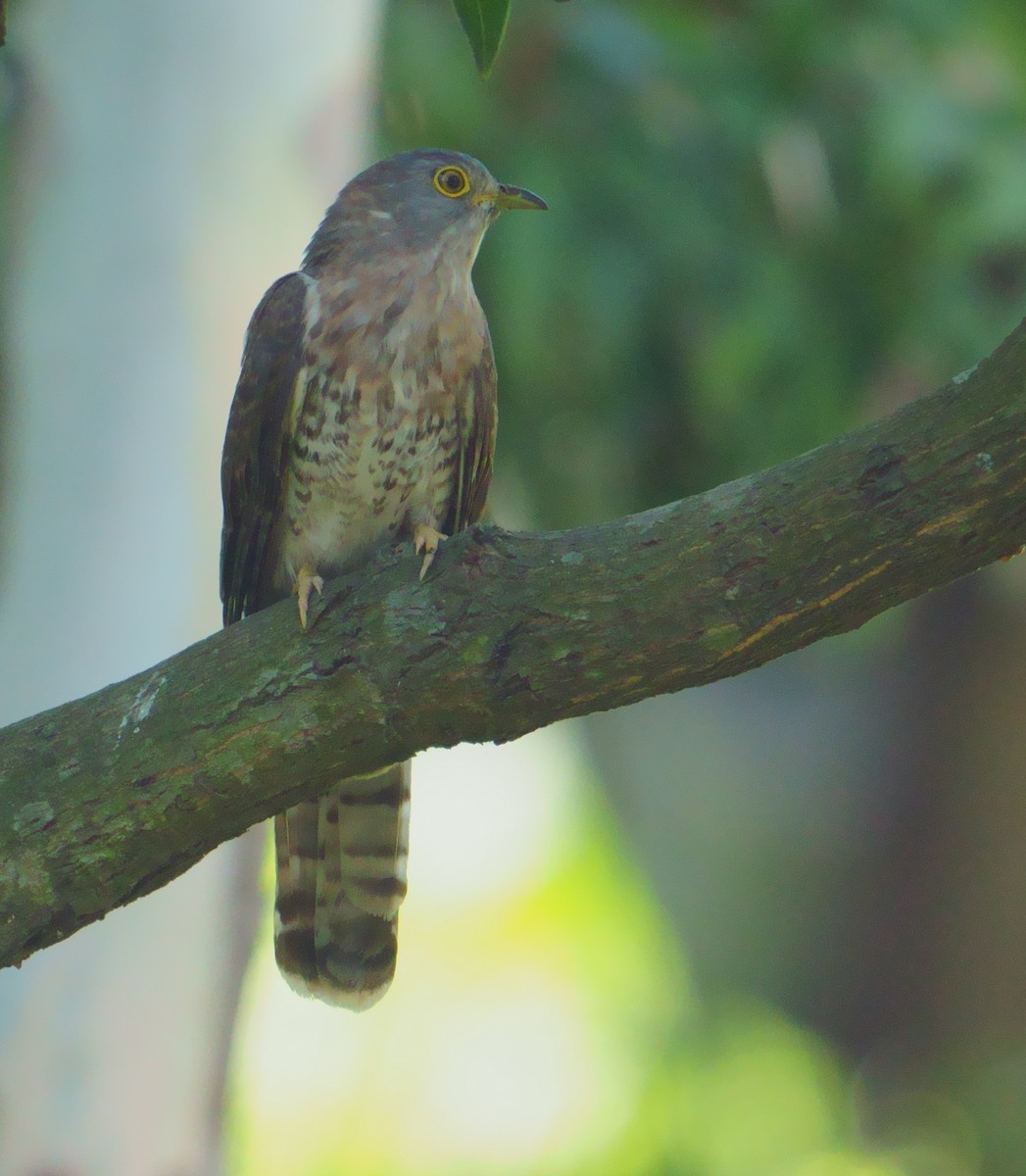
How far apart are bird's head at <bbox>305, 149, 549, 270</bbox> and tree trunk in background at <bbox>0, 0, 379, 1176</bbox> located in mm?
867

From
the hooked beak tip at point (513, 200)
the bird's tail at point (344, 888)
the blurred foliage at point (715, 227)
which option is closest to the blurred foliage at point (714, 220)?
the blurred foliage at point (715, 227)

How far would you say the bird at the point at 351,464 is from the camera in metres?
3.66

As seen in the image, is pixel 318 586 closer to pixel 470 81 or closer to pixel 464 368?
pixel 464 368

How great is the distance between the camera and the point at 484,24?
6.79 ft

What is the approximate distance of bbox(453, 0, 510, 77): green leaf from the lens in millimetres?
2053

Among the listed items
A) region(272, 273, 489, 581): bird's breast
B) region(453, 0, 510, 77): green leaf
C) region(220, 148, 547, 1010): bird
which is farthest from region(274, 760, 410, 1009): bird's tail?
region(453, 0, 510, 77): green leaf

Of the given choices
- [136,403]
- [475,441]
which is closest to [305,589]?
[475,441]

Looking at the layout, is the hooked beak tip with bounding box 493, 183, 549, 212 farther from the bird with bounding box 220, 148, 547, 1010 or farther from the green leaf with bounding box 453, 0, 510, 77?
the green leaf with bounding box 453, 0, 510, 77

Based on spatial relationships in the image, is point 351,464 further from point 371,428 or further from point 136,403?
point 136,403

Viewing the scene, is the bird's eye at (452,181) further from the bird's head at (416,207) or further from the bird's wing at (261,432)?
the bird's wing at (261,432)

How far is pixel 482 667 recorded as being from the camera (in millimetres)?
2361

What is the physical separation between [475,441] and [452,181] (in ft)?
2.66

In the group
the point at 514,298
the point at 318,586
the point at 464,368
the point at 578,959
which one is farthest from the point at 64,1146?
the point at 578,959

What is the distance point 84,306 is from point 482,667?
2.98m
